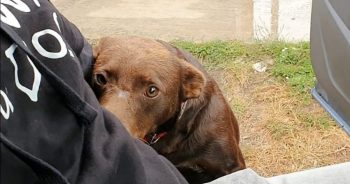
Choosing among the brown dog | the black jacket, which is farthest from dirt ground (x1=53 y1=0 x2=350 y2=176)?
the black jacket

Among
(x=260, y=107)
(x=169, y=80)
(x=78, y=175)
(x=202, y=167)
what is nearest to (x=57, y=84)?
(x=78, y=175)

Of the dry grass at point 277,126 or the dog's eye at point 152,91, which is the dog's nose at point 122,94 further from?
the dry grass at point 277,126

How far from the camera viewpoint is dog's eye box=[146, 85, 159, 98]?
7.22 ft

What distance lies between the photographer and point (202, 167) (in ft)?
8.59

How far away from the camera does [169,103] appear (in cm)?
229

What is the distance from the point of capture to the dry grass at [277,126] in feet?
10.2

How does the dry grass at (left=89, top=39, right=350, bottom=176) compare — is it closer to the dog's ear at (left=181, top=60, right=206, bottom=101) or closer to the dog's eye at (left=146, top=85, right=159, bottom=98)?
the dog's ear at (left=181, top=60, right=206, bottom=101)

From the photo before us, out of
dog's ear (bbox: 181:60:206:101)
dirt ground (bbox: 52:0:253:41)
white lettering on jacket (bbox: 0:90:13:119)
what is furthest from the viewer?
dirt ground (bbox: 52:0:253:41)

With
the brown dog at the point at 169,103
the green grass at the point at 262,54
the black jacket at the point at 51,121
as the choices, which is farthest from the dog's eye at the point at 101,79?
the green grass at the point at 262,54

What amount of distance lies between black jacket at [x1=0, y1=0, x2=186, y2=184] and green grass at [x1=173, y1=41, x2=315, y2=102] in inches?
93.3

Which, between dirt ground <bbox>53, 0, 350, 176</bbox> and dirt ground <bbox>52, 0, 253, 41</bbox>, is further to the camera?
dirt ground <bbox>52, 0, 253, 41</bbox>

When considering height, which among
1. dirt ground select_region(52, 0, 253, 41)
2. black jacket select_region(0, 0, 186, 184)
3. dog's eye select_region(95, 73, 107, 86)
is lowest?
dirt ground select_region(52, 0, 253, 41)

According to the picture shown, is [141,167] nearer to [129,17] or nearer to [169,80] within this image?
[169,80]

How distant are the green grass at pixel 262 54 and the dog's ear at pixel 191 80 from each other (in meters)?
1.29
